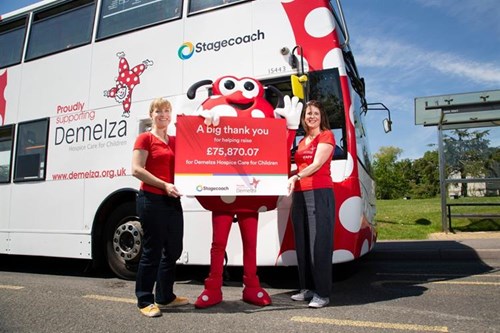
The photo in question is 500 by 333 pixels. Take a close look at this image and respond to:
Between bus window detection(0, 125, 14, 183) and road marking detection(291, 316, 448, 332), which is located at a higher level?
bus window detection(0, 125, 14, 183)

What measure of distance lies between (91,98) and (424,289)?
4.75m

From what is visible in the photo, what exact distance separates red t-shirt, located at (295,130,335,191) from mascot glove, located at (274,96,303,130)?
23 centimetres

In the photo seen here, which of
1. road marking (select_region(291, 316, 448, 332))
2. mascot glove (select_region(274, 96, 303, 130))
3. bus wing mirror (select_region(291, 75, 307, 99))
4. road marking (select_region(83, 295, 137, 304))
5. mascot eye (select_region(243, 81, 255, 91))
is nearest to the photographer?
road marking (select_region(291, 316, 448, 332))

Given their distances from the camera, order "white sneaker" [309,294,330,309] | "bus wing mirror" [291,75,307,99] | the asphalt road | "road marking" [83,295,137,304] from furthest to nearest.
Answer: "bus wing mirror" [291,75,307,99]
"road marking" [83,295,137,304]
"white sneaker" [309,294,330,309]
the asphalt road

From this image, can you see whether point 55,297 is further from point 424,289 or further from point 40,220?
point 424,289

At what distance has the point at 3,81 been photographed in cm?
671

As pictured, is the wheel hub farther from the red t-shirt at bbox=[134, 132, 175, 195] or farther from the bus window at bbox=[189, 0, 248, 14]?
the bus window at bbox=[189, 0, 248, 14]

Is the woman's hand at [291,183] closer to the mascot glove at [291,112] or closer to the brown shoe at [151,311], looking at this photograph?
the mascot glove at [291,112]

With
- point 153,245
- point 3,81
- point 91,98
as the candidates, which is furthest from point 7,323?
point 3,81

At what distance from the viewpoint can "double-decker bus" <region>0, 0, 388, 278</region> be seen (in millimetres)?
4184

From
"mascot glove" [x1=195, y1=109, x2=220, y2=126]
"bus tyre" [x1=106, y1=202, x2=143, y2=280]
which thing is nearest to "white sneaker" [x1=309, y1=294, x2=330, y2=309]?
"mascot glove" [x1=195, y1=109, x2=220, y2=126]

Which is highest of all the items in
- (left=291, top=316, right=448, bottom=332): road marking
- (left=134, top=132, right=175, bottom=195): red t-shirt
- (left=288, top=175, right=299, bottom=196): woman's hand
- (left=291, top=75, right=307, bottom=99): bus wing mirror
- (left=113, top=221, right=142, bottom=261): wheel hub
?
(left=291, top=75, right=307, bottom=99): bus wing mirror

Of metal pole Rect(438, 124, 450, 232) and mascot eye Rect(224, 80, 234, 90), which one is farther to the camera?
metal pole Rect(438, 124, 450, 232)

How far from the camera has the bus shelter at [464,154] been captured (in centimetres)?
970
